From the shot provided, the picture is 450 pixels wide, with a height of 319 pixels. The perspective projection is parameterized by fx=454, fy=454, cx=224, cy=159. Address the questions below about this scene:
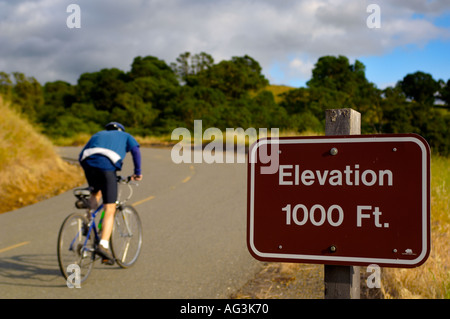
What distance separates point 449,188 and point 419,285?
4.44 metres

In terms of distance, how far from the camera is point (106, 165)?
553 cm

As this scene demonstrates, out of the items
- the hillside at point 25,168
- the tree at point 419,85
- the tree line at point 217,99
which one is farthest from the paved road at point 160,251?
the tree at point 419,85

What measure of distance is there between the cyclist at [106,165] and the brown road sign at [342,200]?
3.78m

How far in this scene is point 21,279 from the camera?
577cm

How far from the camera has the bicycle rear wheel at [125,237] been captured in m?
6.07

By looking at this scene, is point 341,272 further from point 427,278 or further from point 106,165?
point 106,165

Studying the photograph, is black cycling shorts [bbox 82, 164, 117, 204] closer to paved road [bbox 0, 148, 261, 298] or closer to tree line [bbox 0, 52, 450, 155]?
paved road [bbox 0, 148, 261, 298]

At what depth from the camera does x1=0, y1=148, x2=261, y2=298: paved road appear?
17.4 feet

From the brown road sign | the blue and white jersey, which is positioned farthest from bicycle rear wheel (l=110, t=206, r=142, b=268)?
the brown road sign

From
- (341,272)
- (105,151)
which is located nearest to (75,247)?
(105,151)

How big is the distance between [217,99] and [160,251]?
5139 centimetres

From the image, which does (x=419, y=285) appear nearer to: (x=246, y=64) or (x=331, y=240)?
(x=331, y=240)

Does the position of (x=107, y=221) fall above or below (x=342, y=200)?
below

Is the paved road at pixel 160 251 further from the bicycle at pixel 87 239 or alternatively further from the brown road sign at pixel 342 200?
the brown road sign at pixel 342 200
